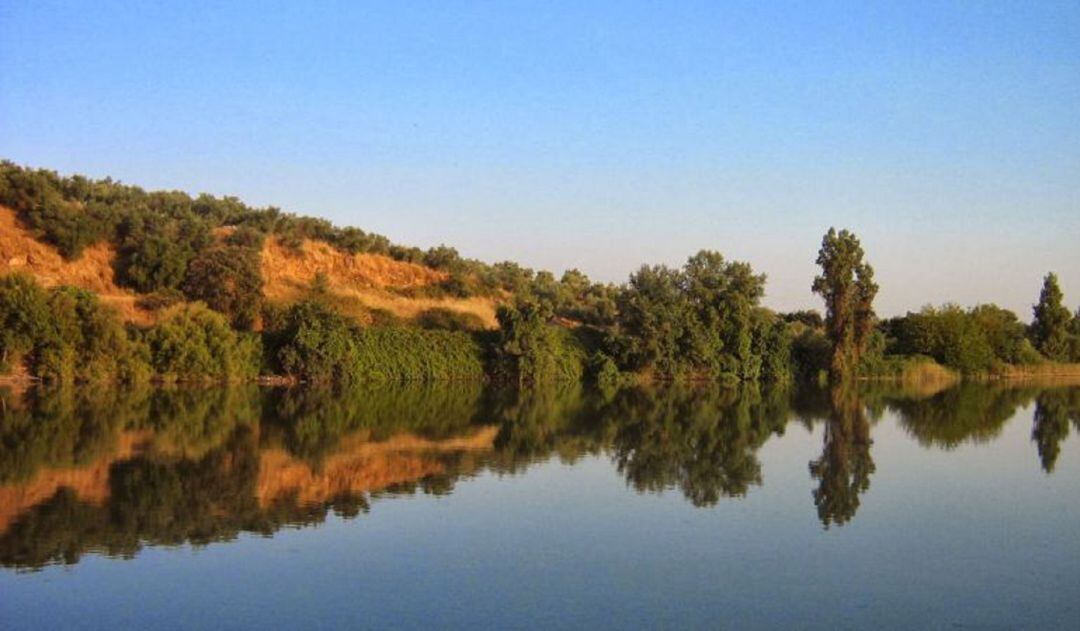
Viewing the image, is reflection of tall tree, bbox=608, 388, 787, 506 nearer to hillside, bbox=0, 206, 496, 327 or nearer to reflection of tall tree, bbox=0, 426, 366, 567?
reflection of tall tree, bbox=0, 426, 366, 567

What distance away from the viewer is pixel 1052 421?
34.1 metres

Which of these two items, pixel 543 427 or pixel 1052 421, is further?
pixel 1052 421

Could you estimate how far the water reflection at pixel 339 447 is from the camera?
15.3 meters

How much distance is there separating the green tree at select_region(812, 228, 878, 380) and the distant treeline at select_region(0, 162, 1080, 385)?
0.08 m

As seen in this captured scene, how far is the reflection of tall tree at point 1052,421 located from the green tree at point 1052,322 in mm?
24985

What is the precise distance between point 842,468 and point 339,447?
1110 centimetres

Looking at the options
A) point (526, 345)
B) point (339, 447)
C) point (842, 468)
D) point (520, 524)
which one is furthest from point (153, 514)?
point (526, 345)

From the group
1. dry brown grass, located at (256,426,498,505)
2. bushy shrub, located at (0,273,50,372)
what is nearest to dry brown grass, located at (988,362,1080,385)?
dry brown grass, located at (256,426,498,505)

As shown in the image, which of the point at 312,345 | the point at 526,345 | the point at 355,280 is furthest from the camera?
the point at 355,280

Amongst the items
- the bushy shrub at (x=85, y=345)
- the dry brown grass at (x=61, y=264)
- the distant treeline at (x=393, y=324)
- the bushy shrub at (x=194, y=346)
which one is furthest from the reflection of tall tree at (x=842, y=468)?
the dry brown grass at (x=61, y=264)

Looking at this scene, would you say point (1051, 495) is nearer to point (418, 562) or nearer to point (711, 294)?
point (418, 562)

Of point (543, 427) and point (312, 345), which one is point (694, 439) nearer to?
point (543, 427)

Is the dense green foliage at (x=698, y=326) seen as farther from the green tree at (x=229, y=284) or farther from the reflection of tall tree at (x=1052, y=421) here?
the green tree at (x=229, y=284)

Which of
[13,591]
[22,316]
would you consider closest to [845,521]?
[13,591]
